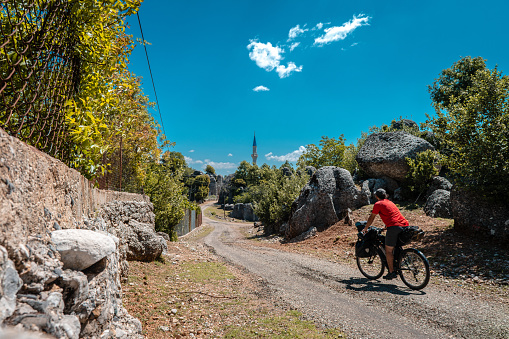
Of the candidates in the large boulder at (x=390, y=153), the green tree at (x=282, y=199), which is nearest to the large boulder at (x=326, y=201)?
the large boulder at (x=390, y=153)

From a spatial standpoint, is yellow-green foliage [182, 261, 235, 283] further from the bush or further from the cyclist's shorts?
the bush

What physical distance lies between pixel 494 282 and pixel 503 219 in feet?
10.6

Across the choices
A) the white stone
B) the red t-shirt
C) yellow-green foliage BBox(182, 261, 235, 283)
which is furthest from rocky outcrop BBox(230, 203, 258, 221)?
the white stone

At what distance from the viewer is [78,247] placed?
2385 millimetres

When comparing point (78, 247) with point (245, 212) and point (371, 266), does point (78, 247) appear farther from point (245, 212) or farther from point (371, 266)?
point (245, 212)

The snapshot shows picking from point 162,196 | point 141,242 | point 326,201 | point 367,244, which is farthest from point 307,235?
point 141,242

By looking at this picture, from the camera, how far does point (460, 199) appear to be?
948 centimetres

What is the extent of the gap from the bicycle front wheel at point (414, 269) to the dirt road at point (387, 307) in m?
0.17

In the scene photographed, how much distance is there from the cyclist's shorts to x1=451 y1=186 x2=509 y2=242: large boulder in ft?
14.5

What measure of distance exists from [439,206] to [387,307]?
1067 centimetres

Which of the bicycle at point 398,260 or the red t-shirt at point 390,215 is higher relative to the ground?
the red t-shirt at point 390,215

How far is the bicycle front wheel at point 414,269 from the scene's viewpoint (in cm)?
572

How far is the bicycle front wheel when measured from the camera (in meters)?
5.72

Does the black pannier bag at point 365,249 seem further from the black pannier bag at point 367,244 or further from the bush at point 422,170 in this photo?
the bush at point 422,170
